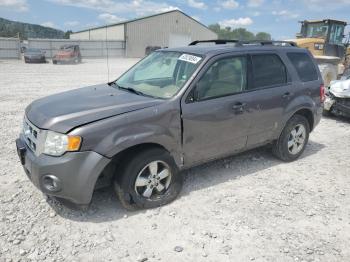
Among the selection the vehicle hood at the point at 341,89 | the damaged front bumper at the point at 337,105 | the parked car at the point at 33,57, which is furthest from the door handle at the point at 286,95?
the parked car at the point at 33,57

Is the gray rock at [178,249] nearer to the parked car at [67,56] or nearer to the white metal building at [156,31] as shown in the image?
the parked car at [67,56]

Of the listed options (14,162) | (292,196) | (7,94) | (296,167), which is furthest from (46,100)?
(7,94)

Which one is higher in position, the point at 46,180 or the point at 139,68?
the point at 139,68

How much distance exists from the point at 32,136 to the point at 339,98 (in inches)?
282

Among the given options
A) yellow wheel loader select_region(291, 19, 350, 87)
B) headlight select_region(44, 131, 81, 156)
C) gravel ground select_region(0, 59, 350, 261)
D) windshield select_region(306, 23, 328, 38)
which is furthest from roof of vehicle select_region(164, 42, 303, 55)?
windshield select_region(306, 23, 328, 38)

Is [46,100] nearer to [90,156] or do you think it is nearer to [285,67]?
[90,156]

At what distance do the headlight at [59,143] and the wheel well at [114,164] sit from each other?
0.50m

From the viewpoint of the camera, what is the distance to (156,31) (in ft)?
151

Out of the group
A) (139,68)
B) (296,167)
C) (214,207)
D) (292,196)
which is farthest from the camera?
(296,167)

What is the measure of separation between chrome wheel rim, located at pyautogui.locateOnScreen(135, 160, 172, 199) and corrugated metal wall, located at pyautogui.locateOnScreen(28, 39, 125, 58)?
36822 millimetres

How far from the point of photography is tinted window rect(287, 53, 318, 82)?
5.23 m

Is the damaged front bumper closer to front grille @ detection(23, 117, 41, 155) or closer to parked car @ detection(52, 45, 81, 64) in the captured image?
front grille @ detection(23, 117, 41, 155)

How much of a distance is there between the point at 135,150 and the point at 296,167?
286cm

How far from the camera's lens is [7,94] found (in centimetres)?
1095
